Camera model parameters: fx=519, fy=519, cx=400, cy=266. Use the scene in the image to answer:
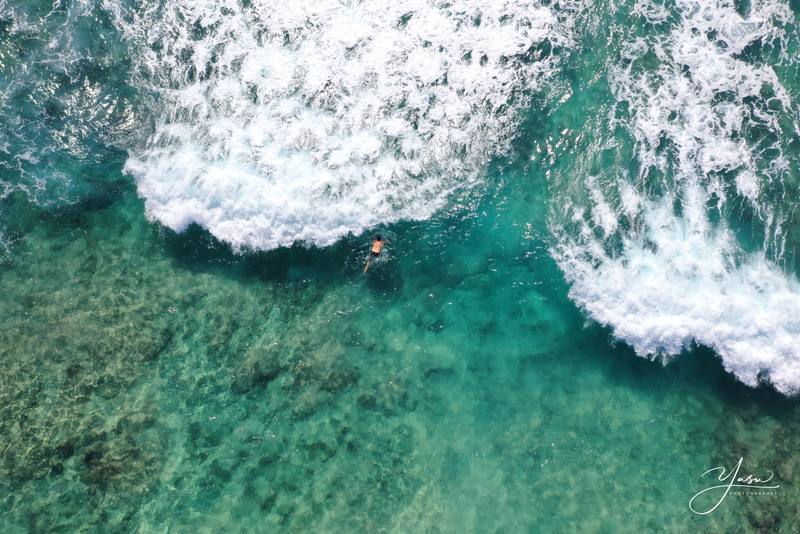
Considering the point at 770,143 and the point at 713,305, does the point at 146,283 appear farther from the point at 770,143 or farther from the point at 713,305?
the point at 770,143

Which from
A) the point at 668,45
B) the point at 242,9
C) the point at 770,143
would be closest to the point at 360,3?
the point at 242,9

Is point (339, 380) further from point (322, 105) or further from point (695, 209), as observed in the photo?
point (695, 209)

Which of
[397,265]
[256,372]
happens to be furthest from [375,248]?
[256,372]

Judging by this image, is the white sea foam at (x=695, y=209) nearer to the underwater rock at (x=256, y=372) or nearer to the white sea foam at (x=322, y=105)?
the white sea foam at (x=322, y=105)

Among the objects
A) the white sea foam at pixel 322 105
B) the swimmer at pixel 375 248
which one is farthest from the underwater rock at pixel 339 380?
the white sea foam at pixel 322 105

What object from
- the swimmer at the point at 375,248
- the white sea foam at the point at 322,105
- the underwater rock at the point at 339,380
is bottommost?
the underwater rock at the point at 339,380

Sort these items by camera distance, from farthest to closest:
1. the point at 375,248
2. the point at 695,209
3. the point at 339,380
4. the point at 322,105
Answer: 1. the point at 322,105
2. the point at 695,209
3. the point at 375,248
4. the point at 339,380
